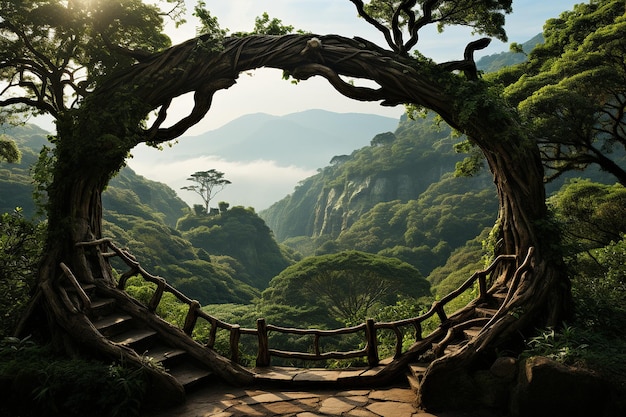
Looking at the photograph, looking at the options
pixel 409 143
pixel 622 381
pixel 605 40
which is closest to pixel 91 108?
pixel 622 381

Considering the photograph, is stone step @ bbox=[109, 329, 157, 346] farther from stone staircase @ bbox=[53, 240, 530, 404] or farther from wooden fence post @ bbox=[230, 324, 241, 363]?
wooden fence post @ bbox=[230, 324, 241, 363]

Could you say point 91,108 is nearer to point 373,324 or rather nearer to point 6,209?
point 373,324

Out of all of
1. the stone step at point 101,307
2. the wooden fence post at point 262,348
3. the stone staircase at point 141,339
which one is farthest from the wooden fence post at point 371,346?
the stone step at point 101,307

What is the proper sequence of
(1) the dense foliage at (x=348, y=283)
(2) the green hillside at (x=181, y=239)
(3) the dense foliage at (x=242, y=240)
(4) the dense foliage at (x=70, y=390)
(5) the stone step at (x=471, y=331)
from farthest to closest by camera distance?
(3) the dense foliage at (x=242, y=240) < (2) the green hillside at (x=181, y=239) < (1) the dense foliage at (x=348, y=283) < (5) the stone step at (x=471, y=331) < (4) the dense foliage at (x=70, y=390)

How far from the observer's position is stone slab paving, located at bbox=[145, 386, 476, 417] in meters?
4.05

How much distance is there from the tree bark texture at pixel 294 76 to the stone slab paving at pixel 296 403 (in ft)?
5.81

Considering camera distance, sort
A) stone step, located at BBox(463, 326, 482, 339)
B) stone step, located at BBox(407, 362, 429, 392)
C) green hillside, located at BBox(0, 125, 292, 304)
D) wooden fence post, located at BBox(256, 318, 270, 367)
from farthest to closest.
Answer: green hillside, located at BBox(0, 125, 292, 304) < wooden fence post, located at BBox(256, 318, 270, 367) < stone step, located at BBox(463, 326, 482, 339) < stone step, located at BBox(407, 362, 429, 392)

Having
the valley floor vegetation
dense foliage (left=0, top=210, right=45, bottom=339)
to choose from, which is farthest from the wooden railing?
dense foliage (left=0, top=210, right=45, bottom=339)

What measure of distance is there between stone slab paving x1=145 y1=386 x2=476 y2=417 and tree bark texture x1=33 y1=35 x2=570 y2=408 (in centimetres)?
177

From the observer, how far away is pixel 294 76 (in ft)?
18.6

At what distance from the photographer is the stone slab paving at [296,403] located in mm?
4055

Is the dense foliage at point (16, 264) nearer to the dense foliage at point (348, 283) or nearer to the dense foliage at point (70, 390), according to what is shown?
the dense foliage at point (70, 390)

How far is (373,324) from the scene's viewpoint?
5.43m

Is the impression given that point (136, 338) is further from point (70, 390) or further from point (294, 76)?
point (294, 76)
